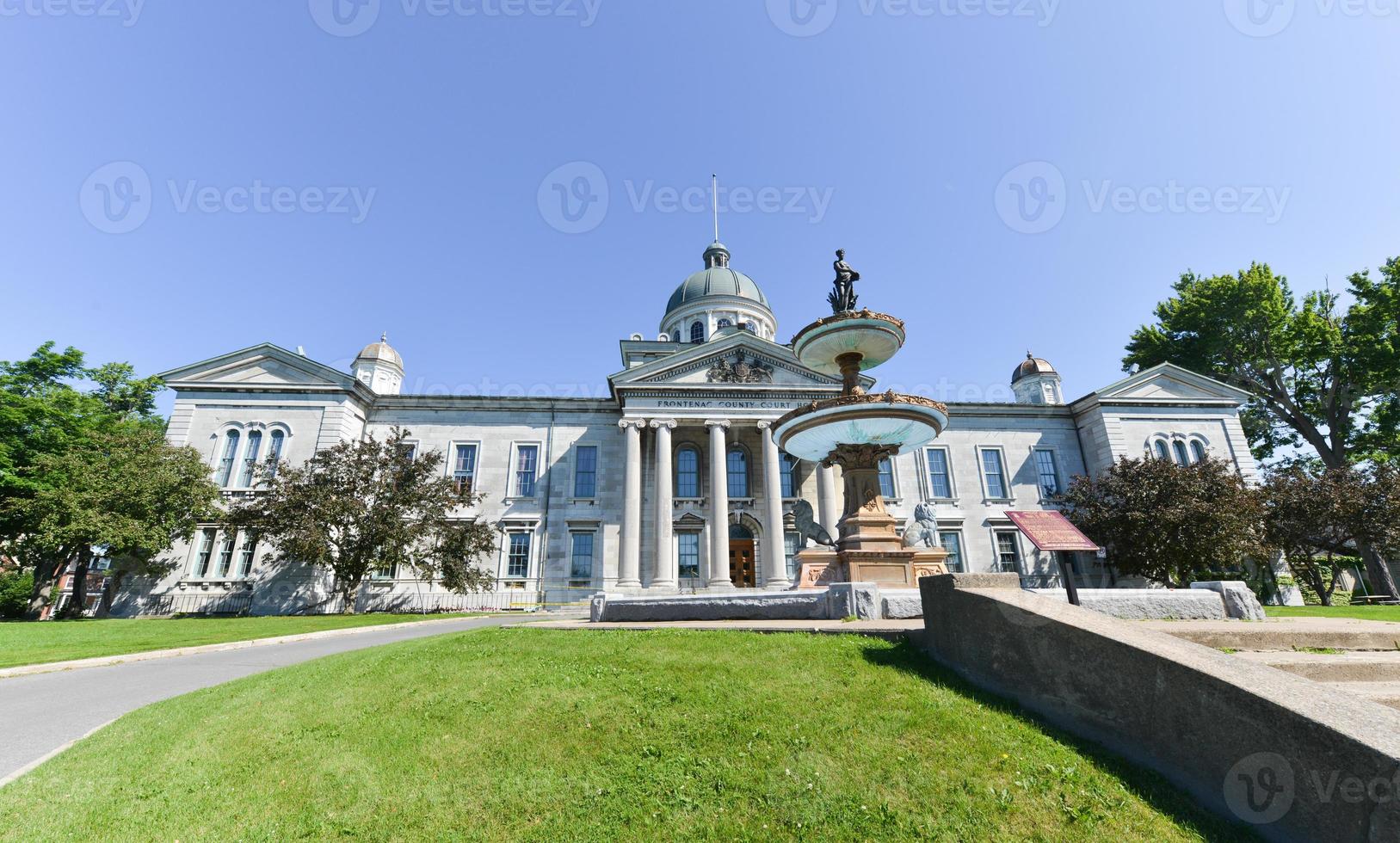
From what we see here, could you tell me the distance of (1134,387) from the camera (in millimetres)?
33062

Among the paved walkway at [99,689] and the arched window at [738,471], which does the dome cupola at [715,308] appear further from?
the paved walkway at [99,689]

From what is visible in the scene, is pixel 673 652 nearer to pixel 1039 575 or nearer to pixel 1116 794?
pixel 1116 794

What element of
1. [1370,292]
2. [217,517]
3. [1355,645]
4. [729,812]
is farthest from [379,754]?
[1370,292]

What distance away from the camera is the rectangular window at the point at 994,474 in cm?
3284

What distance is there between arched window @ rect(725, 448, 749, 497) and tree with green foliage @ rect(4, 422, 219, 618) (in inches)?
930

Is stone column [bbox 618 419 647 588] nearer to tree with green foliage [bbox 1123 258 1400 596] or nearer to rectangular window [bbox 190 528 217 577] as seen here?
rectangular window [bbox 190 528 217 577]

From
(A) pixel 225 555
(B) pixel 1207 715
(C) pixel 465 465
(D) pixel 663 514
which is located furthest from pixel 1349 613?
(A) pixel 225 555

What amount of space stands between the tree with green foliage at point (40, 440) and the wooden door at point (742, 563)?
Answer: 26.2 m

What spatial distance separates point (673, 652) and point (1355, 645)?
7.57 metres

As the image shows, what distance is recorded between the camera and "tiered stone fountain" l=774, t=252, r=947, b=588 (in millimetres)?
12664

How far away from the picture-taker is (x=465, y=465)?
31.2 meters

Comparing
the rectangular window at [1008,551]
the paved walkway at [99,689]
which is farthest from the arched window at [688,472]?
the paved walkway at [99,689]

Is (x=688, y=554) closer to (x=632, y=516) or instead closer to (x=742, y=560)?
(x=742, y=560)

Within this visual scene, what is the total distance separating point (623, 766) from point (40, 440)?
36.5 m
